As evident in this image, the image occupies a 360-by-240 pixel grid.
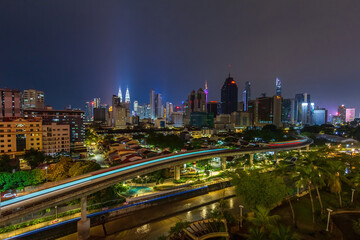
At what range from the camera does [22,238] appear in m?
12.6

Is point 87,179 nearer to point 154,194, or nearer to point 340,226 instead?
point 154,194

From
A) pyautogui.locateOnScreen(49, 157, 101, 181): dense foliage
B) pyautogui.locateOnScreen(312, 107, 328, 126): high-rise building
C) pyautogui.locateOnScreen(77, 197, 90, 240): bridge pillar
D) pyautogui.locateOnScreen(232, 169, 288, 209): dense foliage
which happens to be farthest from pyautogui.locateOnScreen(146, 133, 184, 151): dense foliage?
pyautogui.locateOnScreen(312, 107, 328, 126): high-rise building

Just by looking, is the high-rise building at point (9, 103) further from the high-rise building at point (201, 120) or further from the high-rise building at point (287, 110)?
the high-rise building at point (287, 110)

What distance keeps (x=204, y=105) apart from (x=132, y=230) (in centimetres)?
16890

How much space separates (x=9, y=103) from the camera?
53.7 meters

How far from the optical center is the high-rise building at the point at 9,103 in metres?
52.8

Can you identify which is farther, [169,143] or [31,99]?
[31,99]

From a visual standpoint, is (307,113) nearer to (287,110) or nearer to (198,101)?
(287,110)

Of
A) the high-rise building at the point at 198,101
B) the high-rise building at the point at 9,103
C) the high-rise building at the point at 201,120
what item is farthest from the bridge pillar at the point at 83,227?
the high-rise building at the point at 198,101

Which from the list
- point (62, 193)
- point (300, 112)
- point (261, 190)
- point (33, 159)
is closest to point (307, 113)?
point (300, 112)

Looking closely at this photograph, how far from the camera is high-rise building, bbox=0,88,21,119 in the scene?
52.8 meters

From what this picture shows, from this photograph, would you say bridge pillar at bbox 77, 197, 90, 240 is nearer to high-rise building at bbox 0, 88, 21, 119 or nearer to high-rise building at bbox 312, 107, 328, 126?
high-rise building at bbox 0, 88, 21, 119

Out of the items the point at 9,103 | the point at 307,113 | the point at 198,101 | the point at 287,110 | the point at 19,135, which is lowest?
the point at 19,135

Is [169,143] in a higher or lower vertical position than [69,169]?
lower
